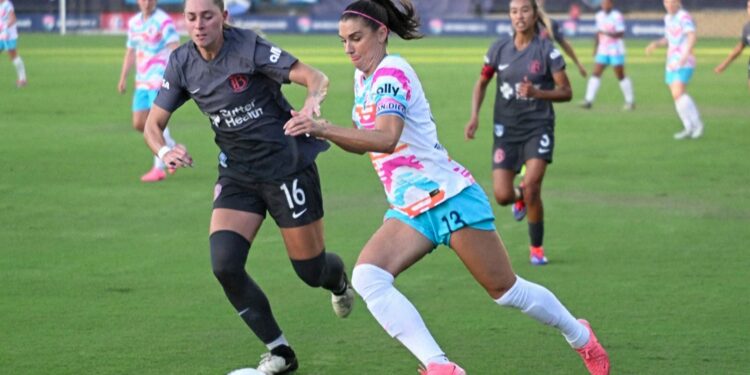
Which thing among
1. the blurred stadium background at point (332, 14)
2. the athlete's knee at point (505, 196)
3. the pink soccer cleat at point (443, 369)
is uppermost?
the pink soccer cleat at point (443, 369)

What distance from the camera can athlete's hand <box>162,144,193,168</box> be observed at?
269 inches

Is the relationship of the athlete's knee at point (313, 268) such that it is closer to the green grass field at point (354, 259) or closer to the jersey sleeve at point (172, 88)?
the green grass field at point (354, 259)

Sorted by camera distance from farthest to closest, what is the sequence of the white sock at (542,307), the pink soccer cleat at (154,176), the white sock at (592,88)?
the white sock at (592,88), the pink soccer cleat at (154,176), the white sock at (542,307)

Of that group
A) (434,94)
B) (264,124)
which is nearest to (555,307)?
(264,124)

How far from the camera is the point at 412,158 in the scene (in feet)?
22.5

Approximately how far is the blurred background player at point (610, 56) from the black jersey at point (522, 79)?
14.7 m

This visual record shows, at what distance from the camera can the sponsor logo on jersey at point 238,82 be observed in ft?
24.6

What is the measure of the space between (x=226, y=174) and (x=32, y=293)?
9.30ft

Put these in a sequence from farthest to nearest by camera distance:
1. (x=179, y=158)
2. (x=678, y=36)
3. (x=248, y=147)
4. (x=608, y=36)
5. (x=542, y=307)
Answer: (x=608, y=36) < (x=678, y=36) < (x=248, y=147) < (x=542, y=307) < (x=179, y=158)

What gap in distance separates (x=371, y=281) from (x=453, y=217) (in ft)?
1.83

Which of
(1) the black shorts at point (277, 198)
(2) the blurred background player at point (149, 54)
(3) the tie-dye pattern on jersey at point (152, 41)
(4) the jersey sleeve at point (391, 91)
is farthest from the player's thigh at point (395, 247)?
(3) the tie-dye pattern on jersey at point (152, 41)

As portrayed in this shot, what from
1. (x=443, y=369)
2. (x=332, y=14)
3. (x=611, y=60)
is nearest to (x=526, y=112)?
(x=443, y=369)

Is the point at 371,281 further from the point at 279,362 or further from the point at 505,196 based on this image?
the point at 505,196

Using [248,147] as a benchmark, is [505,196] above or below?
below
